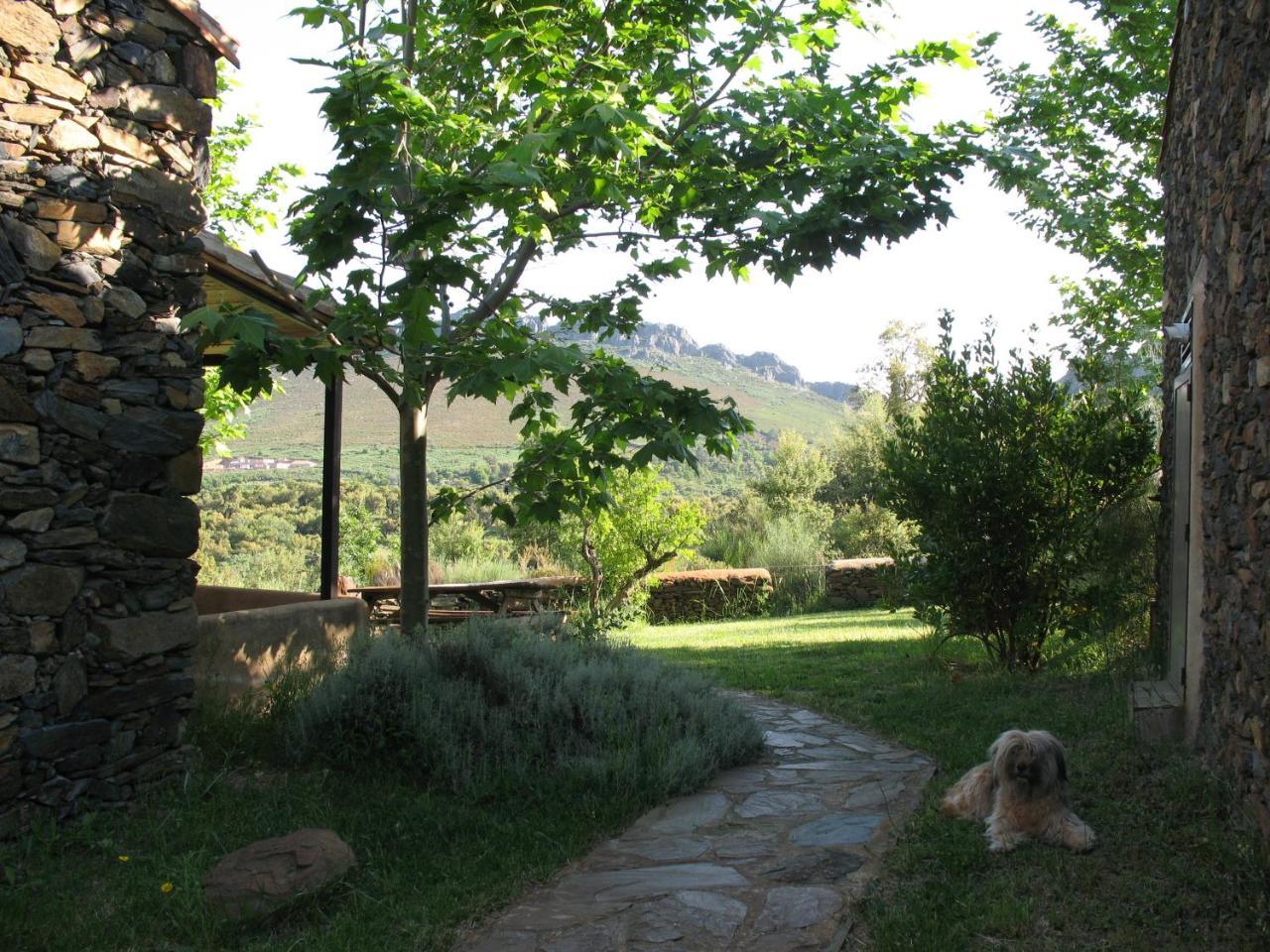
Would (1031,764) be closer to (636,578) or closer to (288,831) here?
(288,831)

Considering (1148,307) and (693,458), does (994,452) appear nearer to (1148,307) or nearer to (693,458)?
(693,458)

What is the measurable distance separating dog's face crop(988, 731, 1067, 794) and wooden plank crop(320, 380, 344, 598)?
5426 millimetres

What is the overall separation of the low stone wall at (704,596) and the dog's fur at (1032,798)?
11308 mm

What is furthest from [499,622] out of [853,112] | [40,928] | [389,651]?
[853,112]

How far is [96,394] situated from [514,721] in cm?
289

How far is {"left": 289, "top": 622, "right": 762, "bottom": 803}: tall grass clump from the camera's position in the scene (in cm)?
548

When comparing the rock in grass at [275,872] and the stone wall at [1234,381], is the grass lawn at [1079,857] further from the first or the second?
the rock in grass at [275,872]

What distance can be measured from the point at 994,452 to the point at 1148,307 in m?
8.60

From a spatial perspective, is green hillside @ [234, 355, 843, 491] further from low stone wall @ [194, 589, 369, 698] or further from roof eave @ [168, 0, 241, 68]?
roof eave @ [168, 0, 241, 68]

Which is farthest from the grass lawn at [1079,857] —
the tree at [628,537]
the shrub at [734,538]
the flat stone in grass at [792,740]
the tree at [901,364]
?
the tree at [901,364]

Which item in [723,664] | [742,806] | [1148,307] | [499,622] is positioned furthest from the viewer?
[1148,307]

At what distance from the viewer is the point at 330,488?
8.08 meters

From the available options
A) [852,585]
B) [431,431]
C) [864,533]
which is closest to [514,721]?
[852,585]

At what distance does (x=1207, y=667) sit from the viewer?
5.01 m
